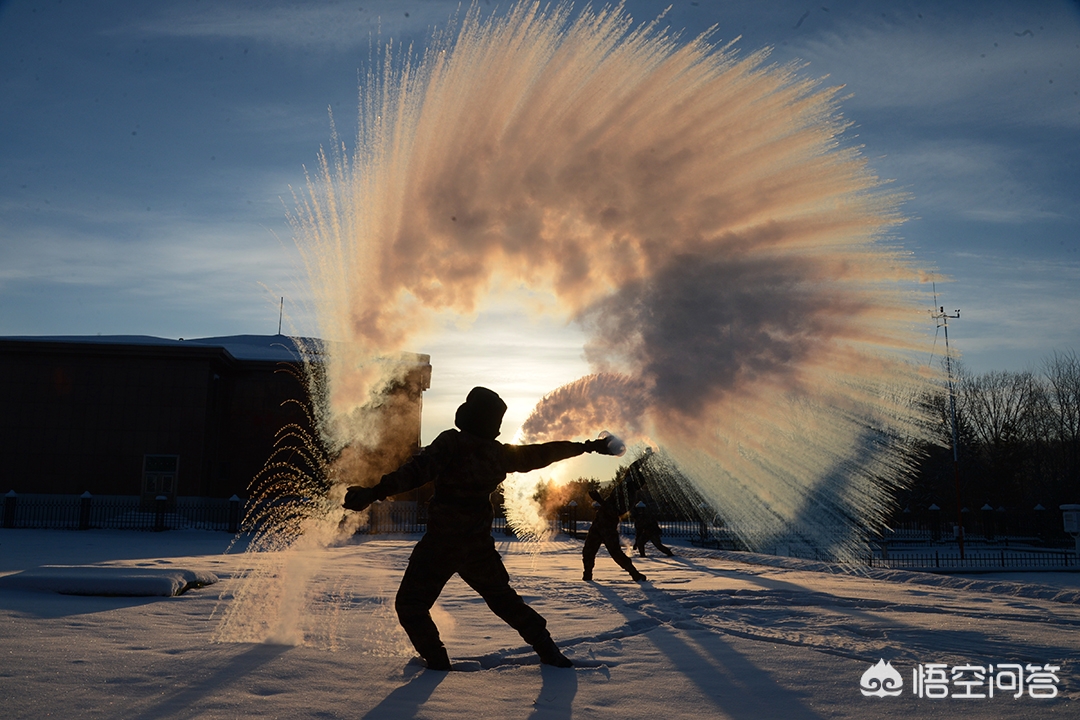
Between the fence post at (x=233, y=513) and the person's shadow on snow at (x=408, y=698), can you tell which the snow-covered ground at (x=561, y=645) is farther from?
the fence post at (x=233, y=513)

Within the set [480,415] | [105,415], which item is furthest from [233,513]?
[480,415]

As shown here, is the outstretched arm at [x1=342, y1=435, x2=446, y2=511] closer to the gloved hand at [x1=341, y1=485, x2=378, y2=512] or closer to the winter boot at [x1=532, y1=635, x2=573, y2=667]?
the gloved hand at [x1=341, y1=485, x2=378, y2=512]

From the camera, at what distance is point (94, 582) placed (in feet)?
26.1

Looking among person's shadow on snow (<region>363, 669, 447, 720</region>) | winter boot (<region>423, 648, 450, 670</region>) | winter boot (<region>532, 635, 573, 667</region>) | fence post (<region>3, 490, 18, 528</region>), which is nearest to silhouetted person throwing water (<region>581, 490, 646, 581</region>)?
winter boot (<region>532, 635, 573, 667</region>)

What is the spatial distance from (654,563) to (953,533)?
3682 centimetres

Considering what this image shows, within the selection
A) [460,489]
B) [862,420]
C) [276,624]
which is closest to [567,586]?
[276,624]

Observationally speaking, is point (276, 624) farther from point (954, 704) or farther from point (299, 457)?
A: point (299, 457)

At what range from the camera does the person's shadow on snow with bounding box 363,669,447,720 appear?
3.80 m

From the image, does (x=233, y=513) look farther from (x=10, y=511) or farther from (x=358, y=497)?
(x=358, y=497)

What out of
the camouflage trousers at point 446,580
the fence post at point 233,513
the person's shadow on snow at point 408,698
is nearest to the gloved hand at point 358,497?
the camouflage trousers at point 446,580

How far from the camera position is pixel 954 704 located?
4273mm

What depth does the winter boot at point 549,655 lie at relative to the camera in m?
5.14

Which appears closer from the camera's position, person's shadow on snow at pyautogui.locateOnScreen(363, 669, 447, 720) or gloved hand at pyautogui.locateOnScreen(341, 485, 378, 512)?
person's shadow on snow at pyautogui.locateOnScreen(363, 669, 447, 720)

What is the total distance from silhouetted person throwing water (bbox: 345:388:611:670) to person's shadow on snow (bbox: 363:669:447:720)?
0.28 meters
